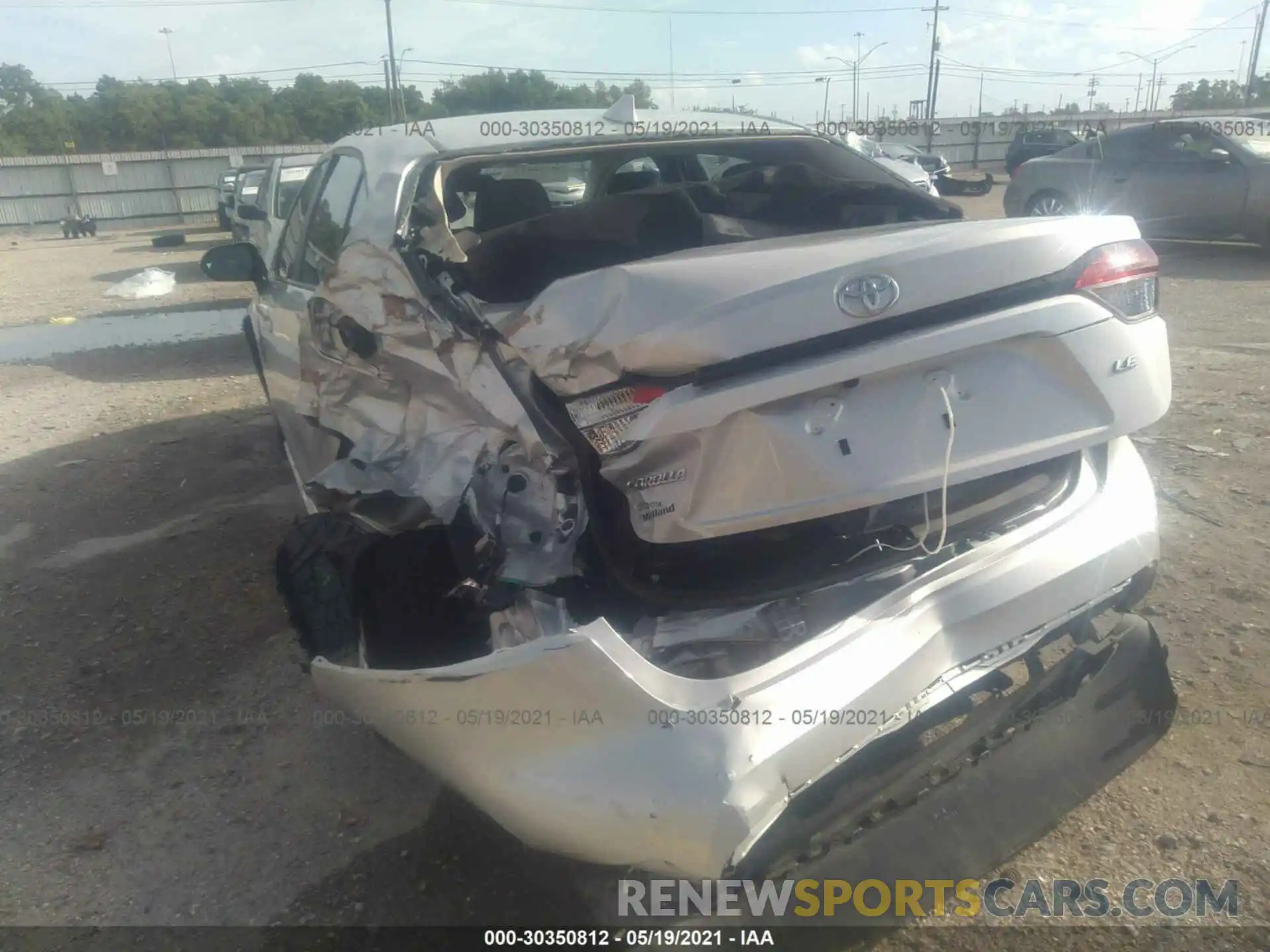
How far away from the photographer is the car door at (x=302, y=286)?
3232mm

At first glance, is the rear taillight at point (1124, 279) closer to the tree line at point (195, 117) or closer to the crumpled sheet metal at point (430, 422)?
the crumpled sheet metal at point (430, 422)

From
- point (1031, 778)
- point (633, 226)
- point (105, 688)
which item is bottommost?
point (105, 688)

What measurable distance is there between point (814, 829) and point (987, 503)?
87cm

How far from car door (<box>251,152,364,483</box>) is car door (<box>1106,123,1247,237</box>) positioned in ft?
32.1

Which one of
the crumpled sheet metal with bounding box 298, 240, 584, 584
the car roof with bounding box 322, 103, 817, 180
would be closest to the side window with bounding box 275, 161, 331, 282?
the car roof with bounding box 322, 103, 817, 180

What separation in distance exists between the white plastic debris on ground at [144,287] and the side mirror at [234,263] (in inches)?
380

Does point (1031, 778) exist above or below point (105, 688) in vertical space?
above

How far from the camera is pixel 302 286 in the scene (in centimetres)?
367

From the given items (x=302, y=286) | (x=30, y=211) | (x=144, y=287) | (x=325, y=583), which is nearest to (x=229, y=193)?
(x=144, y=287)

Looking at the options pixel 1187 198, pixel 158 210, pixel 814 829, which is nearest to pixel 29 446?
pixel 814 829

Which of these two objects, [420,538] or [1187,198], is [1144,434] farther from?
[1187,198]

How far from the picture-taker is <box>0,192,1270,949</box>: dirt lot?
2334 mm

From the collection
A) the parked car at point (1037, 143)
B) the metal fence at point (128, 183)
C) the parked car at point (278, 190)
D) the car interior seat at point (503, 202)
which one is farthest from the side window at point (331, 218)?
the metal fence at point (128, 183)

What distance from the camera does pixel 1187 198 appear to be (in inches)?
412
